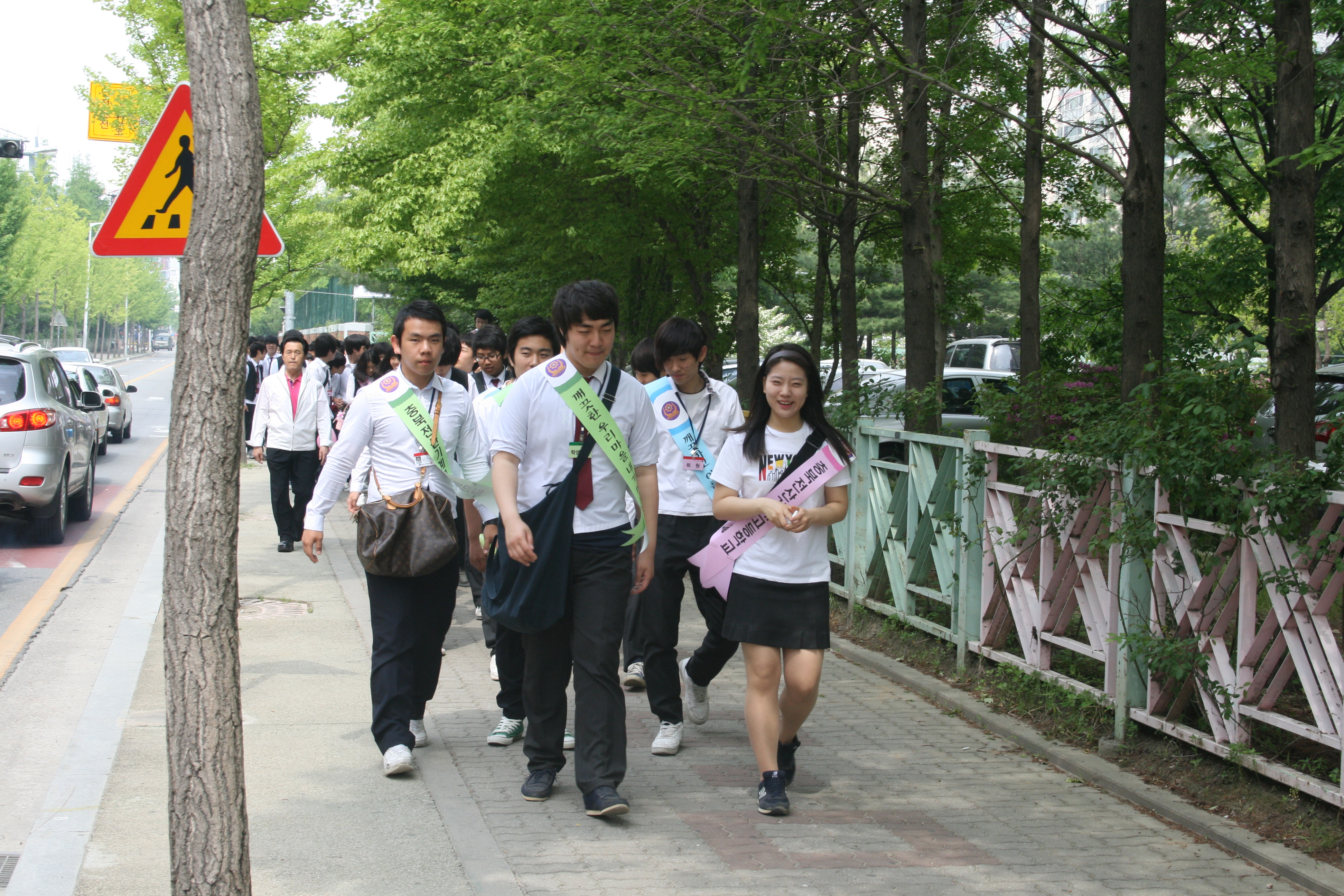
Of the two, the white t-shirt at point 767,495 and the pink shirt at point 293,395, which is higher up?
the pink shirt at point 293,395

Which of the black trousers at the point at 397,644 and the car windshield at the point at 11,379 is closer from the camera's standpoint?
the black trousers at the point at 397,644

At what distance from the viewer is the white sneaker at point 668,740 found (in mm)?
5484

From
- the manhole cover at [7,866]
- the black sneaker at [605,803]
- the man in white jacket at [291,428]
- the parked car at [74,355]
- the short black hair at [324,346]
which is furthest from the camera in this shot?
the parked car at [74,355]

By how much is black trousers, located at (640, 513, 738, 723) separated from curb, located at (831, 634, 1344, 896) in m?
1.40

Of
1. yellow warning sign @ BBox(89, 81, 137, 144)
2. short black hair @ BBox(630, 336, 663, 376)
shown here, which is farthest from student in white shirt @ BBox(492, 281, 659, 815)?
yellow warning sign @ BBox(89, 81, 137, 144)

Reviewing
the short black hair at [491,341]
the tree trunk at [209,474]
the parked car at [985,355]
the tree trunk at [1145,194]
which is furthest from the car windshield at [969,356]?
the tree trunk at [209,474]

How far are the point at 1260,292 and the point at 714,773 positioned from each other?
957cm

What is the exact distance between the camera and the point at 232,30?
2760mm

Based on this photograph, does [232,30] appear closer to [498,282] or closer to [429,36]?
[429,36]

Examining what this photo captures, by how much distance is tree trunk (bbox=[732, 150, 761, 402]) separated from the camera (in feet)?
41.2

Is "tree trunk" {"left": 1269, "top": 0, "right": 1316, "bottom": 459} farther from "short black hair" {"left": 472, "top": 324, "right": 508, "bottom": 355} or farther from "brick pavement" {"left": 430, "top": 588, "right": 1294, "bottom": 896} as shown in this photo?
"short black hair" {"left": 472, "top": 324, "right": 508, "bottom": 355}

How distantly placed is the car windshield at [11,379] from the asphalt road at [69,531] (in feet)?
4.64

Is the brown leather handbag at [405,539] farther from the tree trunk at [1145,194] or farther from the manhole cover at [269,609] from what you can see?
the manhole cover at [269,609]

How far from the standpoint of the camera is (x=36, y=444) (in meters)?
11.1
